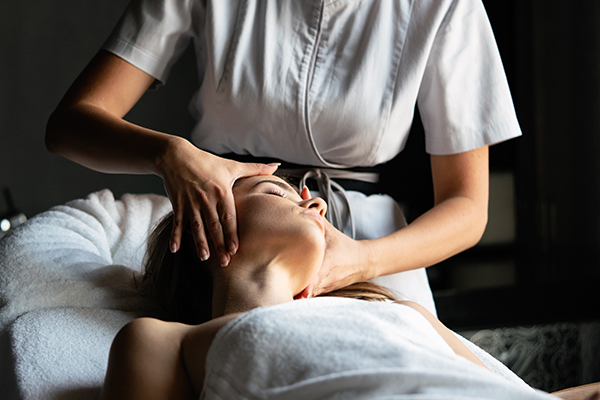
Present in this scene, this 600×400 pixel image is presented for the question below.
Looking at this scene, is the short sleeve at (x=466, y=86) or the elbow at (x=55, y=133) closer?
the elbow at (x=55, y=133)

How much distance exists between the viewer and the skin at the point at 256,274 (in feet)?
2.14

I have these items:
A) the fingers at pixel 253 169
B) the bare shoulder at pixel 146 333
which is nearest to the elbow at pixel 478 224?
the fingers at pixel 253 169

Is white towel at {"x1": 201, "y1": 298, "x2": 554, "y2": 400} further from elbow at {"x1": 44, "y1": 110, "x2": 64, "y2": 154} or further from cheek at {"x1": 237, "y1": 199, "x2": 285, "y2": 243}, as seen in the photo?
elbow at {"x1": 44, "y1": 110, "x2": 64, "y2": 154}

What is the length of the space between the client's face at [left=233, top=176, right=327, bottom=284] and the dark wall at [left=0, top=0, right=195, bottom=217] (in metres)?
1.95

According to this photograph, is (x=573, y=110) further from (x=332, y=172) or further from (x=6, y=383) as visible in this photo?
(x=6, y=383)

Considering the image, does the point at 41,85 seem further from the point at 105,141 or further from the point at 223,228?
the point at 223,228

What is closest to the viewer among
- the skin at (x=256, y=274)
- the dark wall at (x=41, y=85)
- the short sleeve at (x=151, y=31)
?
the skin at (x=256, y=274)

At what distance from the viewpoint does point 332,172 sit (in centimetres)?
125

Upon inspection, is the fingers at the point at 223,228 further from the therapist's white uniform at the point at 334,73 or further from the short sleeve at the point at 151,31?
the short sleeve at the point at 151,31

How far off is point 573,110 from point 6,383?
2.70 metres

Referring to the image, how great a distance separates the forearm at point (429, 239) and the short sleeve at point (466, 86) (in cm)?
14

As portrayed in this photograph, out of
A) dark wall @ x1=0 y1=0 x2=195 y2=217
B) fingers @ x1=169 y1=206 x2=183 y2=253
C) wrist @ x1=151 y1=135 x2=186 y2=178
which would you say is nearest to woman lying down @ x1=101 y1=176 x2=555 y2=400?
fingers @ x1=169 y1=206 x2=183 y2=253

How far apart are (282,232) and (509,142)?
2.24m

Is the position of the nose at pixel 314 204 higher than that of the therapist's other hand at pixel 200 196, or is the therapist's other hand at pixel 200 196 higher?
the therapist's other hand at pixel 200 196
